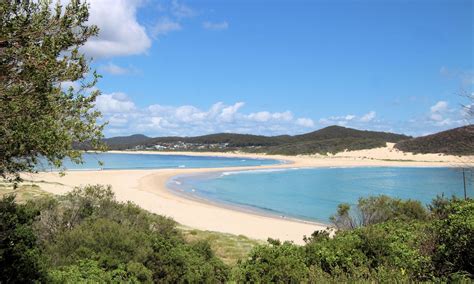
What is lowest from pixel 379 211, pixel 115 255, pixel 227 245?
pixel 227 245

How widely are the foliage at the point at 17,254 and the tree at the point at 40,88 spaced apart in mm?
2319

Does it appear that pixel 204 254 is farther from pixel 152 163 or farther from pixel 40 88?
pixel 152 163

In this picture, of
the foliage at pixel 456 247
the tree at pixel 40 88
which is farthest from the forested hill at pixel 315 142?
the tree at pixel 40 88

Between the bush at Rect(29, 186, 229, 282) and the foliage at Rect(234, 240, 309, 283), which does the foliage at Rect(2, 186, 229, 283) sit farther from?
the foliage at Rect(234, 240, 309, 283)

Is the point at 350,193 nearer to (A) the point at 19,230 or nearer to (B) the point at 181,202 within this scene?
(B) the point at 181,202

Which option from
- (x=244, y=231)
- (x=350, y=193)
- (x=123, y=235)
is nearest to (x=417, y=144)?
(x=350, y=193)

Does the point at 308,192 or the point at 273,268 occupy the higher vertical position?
the point at 273,268

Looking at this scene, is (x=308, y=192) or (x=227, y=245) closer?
(x=227, y=245)

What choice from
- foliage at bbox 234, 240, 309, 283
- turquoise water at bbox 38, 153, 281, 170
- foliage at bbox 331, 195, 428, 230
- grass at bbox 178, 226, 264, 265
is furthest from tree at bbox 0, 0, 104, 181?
turquoise water at bbox 38, 153, 281, 170

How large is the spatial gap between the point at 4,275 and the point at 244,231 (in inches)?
621

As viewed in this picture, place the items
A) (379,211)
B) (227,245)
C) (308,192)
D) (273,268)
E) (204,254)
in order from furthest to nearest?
1. (308,192)
2. (227,245)
3. (379,211)
4. (204,254)
5. (273,268)

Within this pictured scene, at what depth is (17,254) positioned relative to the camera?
22.1ft

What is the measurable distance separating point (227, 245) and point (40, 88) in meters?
11.3

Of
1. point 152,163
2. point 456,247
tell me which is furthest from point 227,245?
point 152,163
